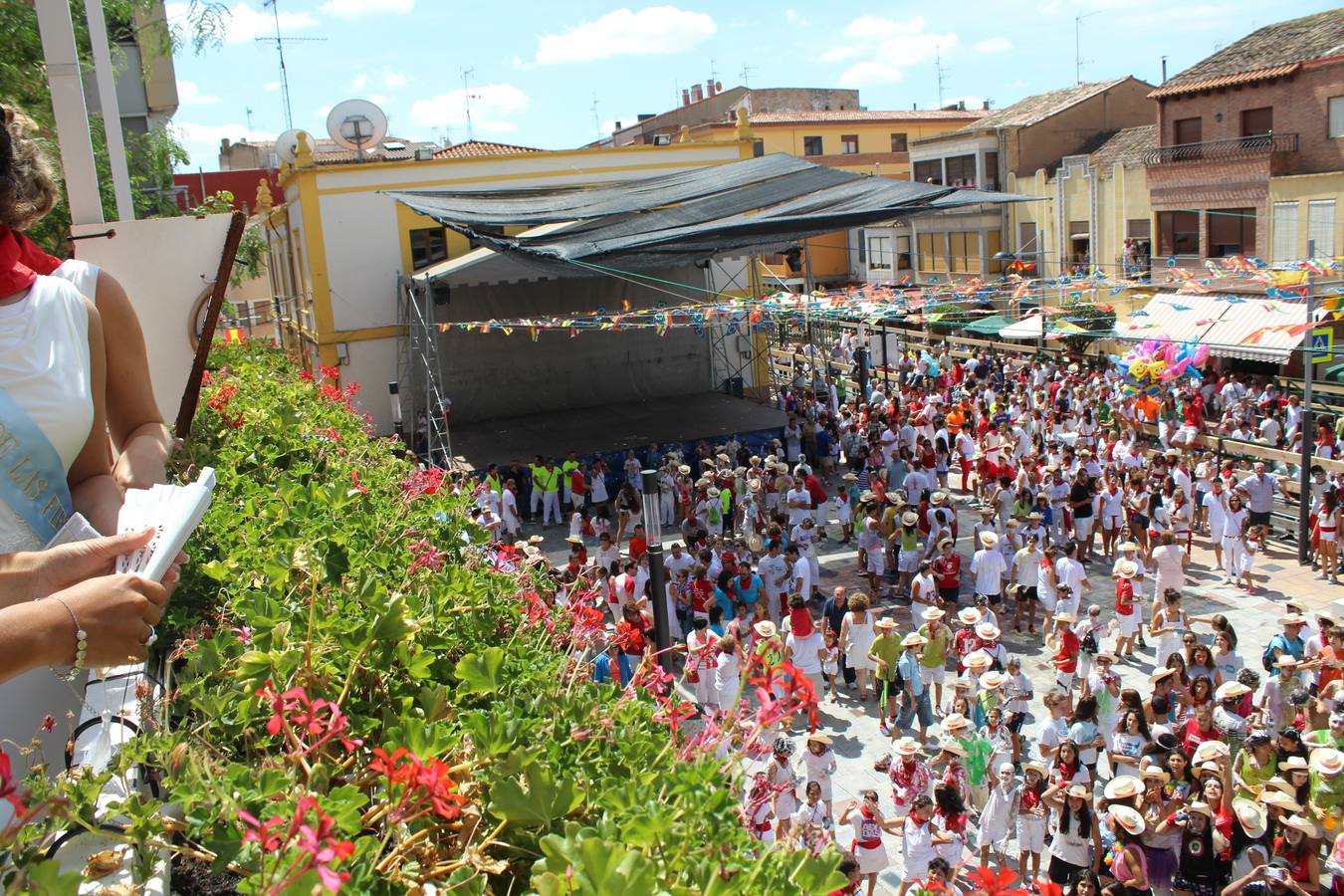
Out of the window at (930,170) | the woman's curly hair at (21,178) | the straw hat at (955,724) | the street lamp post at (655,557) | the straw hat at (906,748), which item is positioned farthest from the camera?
Answer: the window at (930,170)

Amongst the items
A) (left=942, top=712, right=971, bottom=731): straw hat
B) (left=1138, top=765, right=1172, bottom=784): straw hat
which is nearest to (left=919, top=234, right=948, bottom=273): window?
(left=942, top=712, right=971, bottom=731): straw hat

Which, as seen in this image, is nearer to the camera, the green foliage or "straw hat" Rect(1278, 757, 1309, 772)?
the green foliage

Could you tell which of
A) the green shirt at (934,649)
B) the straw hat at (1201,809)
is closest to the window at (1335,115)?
the green shirt at (934,649)

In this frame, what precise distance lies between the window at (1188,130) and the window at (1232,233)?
2.40m

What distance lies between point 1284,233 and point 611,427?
1739cm

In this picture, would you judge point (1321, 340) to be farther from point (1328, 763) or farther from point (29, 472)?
point (29, 472)

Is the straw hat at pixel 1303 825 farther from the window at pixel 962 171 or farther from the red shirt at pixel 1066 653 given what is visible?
the window at pixel 962 171

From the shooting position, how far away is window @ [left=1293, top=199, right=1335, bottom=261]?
2539cm

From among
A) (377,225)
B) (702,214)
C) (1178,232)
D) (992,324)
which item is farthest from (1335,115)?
(377,225)

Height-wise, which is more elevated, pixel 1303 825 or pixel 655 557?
pixel 655 557

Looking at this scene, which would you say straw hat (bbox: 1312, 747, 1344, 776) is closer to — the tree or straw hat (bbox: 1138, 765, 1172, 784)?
straw hat (bbox: 1138, 765, 1172, 784)

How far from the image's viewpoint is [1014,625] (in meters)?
12.7

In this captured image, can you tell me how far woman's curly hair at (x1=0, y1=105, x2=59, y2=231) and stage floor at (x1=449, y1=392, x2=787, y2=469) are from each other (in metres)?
17.5

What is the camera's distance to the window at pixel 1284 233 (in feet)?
87.6
